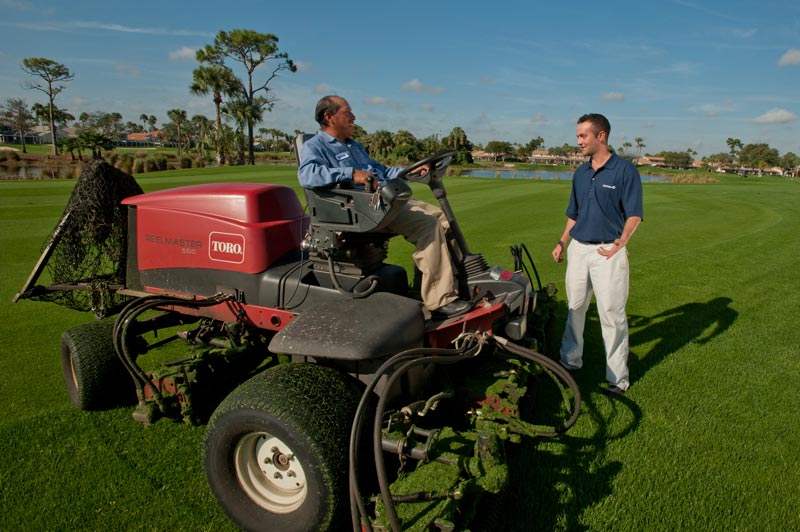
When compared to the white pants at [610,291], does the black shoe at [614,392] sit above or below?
below

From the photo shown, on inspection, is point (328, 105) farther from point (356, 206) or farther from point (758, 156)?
point (758, 156)

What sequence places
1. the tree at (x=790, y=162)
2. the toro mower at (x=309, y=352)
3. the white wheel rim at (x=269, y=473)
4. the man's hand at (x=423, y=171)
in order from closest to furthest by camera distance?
the toro mower at (x=309, y=352)
the white wheel rim at (x=269, y=473)
the man's hand at (x=423, y=171)
the tree at (x=790, y=162)

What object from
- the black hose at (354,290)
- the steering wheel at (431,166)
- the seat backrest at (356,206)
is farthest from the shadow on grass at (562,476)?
the steering wheel at (431,166)

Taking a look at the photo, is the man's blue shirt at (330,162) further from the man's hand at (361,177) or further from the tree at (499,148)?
the tree at (499,148)

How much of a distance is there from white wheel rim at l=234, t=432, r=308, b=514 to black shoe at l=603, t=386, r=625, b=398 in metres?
2.56

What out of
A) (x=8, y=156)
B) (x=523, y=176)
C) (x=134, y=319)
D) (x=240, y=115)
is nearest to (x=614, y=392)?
(x=134, y=319)

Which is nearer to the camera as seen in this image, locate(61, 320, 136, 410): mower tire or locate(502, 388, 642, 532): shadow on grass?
locate(502, 388, 642, 532): shadow on grass

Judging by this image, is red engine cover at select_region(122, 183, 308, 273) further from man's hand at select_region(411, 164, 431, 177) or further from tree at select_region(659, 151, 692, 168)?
tree at select_region(659, 151, 692, 168)

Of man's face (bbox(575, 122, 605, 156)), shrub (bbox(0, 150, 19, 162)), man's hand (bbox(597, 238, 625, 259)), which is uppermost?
shrub (bbox(0, 150, 19, 162))

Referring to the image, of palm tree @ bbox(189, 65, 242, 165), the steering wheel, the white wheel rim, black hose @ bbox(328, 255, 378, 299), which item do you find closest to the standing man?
the steering wheel

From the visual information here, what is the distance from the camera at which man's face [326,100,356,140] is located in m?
3.61

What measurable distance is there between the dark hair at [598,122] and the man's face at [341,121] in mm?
1838

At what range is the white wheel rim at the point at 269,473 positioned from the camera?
8.60 feet

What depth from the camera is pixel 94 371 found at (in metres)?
3.63
